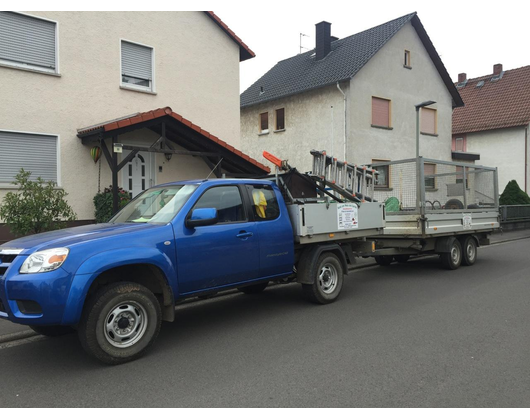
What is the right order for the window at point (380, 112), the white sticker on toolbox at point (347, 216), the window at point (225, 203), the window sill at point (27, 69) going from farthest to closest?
1. the window at point (380, 112)
2. the window sill at point (27, 69)
3. the white sticker on toolbox at point (347, 216)
4. the window at point (225, 203)

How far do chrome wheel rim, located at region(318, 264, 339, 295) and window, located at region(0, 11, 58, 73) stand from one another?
8.65 m

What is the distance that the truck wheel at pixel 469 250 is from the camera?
34.6ft

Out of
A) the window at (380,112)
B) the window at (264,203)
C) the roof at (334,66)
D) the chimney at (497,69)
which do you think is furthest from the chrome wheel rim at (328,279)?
the chimney at (497,69)

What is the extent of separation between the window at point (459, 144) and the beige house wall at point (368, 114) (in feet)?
29.3

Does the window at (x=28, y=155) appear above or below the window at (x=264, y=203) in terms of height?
above

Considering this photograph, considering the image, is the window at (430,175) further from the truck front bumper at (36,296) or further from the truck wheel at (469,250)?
the truck front bumper at (36,296)

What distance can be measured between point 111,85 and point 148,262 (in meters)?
9.10

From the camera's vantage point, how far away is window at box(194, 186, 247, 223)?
5551mm

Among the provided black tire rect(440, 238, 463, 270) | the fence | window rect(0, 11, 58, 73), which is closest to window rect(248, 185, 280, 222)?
the fence

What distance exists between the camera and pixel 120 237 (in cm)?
459

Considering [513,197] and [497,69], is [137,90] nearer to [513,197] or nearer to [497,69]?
[513,197]

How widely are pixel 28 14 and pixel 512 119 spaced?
28.6m

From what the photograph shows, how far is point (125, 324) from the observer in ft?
14.9

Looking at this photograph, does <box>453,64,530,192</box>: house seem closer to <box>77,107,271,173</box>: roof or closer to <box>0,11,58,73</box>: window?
<box>77,107,271,173</box>: roof
